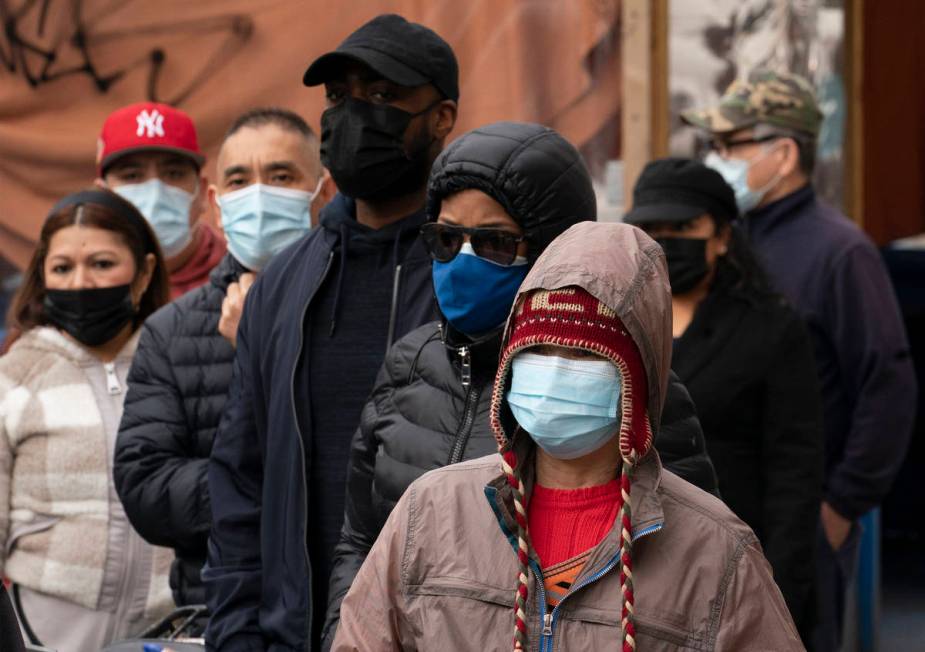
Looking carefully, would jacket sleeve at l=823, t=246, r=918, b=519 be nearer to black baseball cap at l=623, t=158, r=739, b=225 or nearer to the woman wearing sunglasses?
black baseball cap at l=623, t=158, r=739, b=225

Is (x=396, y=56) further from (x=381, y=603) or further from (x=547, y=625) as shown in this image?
(x=547, y=625)

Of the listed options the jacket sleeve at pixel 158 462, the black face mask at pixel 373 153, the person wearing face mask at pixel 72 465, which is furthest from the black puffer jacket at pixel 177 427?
the black face mask at pixel 373 153

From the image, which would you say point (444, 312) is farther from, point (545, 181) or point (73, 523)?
point (73, 523)

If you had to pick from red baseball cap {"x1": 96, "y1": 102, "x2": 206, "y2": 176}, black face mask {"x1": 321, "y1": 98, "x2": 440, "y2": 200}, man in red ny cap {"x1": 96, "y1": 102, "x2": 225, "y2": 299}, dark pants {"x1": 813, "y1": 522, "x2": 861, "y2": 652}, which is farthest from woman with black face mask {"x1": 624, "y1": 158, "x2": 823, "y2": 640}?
→ red baseball cap {"x1": 96, "y1": 102, "x2": 206, "y2": 176}

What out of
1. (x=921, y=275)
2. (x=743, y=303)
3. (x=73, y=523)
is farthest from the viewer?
(x=921, y=275)

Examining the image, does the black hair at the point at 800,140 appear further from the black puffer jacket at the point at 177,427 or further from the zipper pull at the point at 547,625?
the zipper pull at the point at 547,625

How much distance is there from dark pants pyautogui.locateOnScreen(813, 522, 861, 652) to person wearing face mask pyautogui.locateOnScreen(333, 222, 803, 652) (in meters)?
3.00

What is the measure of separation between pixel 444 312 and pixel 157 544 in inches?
58.8

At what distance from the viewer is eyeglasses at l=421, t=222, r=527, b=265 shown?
308 centimetres

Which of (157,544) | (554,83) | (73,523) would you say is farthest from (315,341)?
(554,83)

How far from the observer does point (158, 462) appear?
13.9ft

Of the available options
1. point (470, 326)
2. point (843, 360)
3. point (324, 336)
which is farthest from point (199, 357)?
point (843, 360)

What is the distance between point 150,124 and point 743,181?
219 centimetres

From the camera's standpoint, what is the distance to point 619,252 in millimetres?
2641
